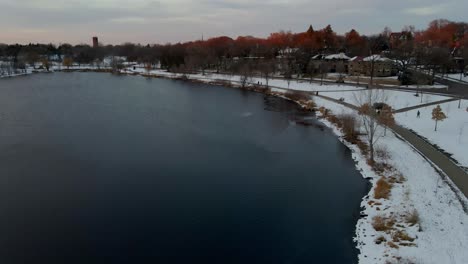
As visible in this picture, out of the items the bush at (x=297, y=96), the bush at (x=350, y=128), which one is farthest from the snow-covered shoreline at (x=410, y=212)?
the bush at (x=297, y=96)

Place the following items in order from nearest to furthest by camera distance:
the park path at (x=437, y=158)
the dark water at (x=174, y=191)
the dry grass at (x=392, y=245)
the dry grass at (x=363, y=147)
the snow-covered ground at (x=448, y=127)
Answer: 1. the dry grass at (x=392, y=245)
2. the dark water at (x=174, y=191)
3. the park path at (x=437, y=158)
4. the snow-covered ground at (x=448, y=127)
5. the dry grass at (x=363, y=147)

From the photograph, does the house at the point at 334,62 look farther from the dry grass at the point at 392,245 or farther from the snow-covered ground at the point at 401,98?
the dry grass at the point at 392,245

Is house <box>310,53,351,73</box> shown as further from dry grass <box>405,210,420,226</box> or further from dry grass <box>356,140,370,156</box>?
dry grass <box>405,210,420,226</box>

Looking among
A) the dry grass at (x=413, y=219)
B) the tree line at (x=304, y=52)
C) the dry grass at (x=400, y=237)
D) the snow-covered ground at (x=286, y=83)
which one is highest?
the tree line at (x=304, y=52)

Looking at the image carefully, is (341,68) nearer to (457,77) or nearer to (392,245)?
(457,77)

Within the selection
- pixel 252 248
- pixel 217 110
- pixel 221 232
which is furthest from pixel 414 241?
pixel 217 110

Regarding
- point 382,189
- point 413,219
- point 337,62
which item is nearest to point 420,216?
point 413,219

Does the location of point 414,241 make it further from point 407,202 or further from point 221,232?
point 221,232
